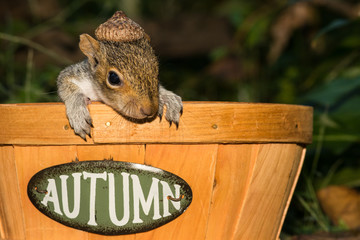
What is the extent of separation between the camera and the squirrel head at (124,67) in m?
1.84

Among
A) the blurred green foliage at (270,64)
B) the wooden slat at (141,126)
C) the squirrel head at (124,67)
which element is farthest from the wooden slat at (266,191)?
the blurred green foliage at (270,64)

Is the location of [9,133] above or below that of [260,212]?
above

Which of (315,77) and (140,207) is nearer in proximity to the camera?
(140,207)

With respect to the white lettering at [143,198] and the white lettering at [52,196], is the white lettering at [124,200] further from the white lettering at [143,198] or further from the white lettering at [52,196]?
the white lettering at [52,196]

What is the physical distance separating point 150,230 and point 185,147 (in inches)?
14.0

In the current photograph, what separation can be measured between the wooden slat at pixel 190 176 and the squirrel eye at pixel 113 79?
36 cm

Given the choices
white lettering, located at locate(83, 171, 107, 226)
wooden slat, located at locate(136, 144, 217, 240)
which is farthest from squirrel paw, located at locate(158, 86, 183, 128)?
white lettering, located at locate(83, 171, 107, 226)

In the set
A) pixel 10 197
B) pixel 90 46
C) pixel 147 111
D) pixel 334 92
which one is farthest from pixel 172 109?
pixel 334 92

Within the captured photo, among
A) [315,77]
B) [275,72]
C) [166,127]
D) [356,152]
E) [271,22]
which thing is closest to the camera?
[166,127]

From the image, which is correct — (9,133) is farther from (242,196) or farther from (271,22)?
(271,22)

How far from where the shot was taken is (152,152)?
1770 mm

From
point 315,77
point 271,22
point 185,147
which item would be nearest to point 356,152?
point 315,77

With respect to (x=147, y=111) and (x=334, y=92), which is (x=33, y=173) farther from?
(x=334, y=92)

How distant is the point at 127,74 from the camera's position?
192 cm
